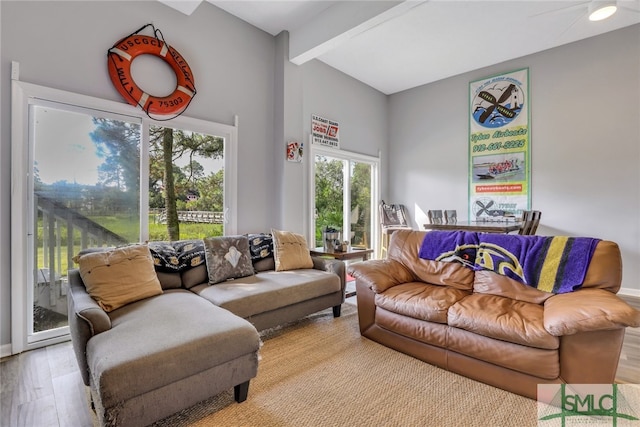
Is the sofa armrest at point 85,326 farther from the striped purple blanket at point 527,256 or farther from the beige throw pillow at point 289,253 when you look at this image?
the striped purple blanket at point 527,256

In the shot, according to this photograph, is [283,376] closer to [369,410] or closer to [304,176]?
[369,410]

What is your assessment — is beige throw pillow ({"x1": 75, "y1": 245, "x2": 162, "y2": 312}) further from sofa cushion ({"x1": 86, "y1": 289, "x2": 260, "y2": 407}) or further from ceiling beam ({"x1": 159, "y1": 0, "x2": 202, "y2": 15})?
ceiling beam ({"x1": 159, "y1": 0, "x2": 202, "y2": 15})

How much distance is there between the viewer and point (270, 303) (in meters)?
2.42

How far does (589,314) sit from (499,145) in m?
3.78

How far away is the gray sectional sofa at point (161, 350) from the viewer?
4.32ft

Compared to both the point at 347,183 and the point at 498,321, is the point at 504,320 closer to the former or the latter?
the point at 498,321

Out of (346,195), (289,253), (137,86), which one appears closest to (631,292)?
(346,195)

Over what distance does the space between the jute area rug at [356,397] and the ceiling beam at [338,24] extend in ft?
10.1

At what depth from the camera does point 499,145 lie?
4.64 m

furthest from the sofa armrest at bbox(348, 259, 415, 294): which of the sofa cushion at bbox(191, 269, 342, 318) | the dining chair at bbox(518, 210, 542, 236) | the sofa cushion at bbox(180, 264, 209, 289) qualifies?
the dining chair at bbox(518, 210, 542, 236)

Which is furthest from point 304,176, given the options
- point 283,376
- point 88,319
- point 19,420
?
point 19,420

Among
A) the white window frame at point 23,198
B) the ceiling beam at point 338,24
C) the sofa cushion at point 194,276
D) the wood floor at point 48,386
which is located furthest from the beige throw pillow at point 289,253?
the ceiling beam at point 338,24

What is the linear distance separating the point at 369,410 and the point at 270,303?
1.09m

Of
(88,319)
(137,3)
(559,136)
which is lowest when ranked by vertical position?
(88,319)
